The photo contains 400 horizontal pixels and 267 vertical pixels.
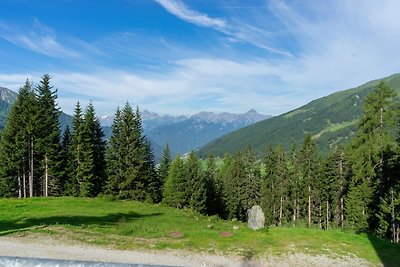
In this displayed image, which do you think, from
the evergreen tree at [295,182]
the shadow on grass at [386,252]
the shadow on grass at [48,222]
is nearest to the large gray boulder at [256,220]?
the shadow on grass at [386,252]

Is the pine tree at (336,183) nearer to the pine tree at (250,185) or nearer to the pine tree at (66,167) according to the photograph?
the pine tree at (250,185)

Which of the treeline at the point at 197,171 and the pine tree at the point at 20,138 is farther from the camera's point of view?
the pine tree at the point at 20,138

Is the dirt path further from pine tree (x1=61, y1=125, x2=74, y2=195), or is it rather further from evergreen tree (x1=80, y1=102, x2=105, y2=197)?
pine tree (x1=61, y1=125, x2=74, y2=195)

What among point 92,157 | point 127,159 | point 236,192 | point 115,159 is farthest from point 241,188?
point 92,157

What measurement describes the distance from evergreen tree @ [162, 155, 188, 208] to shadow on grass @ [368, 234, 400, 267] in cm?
4935

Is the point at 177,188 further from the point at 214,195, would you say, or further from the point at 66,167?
the point at 66,167

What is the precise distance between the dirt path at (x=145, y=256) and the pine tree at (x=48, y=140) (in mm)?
39622

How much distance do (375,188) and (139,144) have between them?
3828cm

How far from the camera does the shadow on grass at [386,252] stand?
20.7 metres

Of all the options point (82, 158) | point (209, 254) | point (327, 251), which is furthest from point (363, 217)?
point (82, 158)

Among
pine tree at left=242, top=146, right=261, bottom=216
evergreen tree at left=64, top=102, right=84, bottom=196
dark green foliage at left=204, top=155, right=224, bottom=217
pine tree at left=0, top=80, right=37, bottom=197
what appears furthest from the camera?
pine tree at left=242, top=146, right=261, bottom=216

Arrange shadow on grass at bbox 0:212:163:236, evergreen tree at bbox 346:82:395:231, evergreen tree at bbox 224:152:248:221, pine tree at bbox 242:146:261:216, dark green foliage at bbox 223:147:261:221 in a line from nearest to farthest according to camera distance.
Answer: shadow on grass at bbox 0:212:163:236, evergreen tree at bbox 346:82:395:231, evergreen tree at bbox 224:152:248:221, dark green foliage at bbox 223:147:261:221, pine tree at bbox 242:146:261:216

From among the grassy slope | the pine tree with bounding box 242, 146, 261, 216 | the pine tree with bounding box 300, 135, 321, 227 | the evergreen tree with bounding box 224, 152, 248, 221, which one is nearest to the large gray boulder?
the grassy slope

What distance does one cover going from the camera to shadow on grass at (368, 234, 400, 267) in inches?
814
